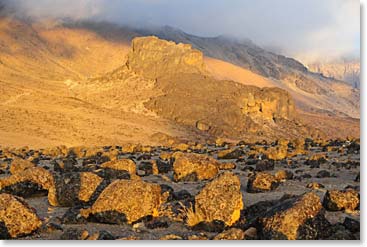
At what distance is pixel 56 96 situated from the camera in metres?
56.9

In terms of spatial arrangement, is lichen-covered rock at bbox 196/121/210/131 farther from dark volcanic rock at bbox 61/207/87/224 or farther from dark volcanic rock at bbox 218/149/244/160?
dark volcanic rock at bbox 61/207/87/224

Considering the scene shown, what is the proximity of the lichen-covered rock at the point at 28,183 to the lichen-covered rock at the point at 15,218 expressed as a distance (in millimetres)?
3327

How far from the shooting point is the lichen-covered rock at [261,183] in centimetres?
1048

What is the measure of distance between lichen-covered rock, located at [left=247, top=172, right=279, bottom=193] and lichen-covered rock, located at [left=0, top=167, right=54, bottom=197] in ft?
13.3

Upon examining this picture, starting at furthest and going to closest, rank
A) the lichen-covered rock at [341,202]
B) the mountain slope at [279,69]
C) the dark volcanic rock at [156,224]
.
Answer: the mountain slope at [279,69]
the lichen-covered rock at [341,202]
the dark volcanic rock at [156,224]

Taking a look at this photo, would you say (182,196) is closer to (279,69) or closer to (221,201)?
(221,201)

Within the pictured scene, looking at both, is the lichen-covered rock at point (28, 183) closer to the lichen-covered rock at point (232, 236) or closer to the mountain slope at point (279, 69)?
the lichen-covered rock at point (232, 236)

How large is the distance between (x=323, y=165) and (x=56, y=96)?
44882 millimetres

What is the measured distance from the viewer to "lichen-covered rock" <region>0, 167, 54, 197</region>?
34.3ft

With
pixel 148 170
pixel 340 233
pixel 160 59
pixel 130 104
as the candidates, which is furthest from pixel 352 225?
pixel 160 59

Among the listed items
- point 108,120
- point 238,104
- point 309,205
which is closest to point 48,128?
point 108,120

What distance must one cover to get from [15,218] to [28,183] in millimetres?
3856

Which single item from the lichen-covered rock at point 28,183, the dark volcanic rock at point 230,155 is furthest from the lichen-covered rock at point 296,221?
the dark volcanic rock at point 230,155

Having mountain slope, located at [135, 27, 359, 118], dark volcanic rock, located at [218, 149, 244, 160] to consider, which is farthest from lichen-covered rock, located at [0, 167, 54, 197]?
mountain slope, located at [135, 27, 359, 118]
